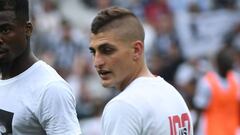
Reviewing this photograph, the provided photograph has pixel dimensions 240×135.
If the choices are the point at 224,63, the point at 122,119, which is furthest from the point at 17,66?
the point at 224,63

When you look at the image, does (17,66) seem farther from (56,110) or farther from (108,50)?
(108,50)

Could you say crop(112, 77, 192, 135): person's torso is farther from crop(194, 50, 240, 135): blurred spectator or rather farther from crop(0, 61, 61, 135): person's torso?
crop(194, 50, 240, 135): blurred spectator

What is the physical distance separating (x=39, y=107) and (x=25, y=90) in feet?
0.55

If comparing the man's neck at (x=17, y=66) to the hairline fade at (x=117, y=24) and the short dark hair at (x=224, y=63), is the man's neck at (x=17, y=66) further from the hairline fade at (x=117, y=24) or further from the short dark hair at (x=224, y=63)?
the short dark hair at (x=224, y=63)

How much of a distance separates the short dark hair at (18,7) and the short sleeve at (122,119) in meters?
0.83

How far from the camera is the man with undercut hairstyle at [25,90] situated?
189 inches

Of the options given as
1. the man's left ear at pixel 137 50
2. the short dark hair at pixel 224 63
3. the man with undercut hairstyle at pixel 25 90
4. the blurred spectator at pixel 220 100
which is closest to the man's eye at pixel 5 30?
the man with undercut hairstyle at pixel 25 90

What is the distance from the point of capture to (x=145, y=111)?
178 inches

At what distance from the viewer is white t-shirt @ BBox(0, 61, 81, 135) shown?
478 cm

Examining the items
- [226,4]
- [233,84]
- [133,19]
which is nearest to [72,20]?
[226,4]

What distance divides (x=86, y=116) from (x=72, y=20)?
4029mm

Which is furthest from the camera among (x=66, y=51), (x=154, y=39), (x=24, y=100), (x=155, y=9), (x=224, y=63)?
(x=155, y=9)

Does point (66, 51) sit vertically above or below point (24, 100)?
below

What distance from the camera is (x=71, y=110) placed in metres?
4.84
